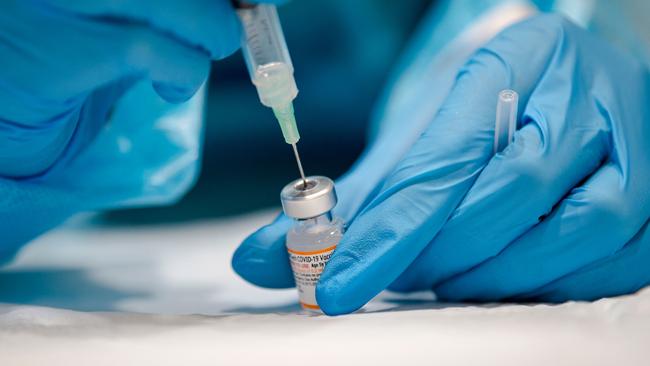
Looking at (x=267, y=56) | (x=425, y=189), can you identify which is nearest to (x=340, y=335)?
(x=425, y=189)

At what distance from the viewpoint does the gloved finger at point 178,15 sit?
2.16 ft

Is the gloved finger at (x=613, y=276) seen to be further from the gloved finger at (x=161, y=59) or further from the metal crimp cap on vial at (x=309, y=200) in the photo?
the gloved finger at (x=161, y=59)

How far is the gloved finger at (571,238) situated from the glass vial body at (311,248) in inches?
7.0

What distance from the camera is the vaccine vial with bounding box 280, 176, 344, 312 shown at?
0.70 meters

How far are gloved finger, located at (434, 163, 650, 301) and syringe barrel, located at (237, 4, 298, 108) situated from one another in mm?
316

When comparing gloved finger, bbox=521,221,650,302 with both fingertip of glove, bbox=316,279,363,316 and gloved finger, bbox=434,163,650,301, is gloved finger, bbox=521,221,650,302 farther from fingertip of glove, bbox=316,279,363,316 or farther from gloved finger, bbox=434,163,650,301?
fingertip of glove, bbox=316,279,363,316

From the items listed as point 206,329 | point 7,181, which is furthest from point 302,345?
point 7,181

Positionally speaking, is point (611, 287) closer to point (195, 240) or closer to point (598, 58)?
point (598, 58)

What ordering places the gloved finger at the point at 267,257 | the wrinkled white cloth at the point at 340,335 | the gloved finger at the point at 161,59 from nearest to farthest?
the wrinkled white cloth at the point at 340,335 → the gloved finger at the point at 161,59 → the gloved finger at the point at 267,257

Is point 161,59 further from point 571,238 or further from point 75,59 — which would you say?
point 571,238

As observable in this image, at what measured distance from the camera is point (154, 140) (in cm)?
111

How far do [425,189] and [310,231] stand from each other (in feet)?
0.48

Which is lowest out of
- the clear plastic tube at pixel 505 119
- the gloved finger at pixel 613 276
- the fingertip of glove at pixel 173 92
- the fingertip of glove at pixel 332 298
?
the gloved finger at pixel 613 276

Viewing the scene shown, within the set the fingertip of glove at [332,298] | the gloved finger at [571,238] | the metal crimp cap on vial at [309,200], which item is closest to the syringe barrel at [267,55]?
the metal crimp cap on vial at [309,200]
